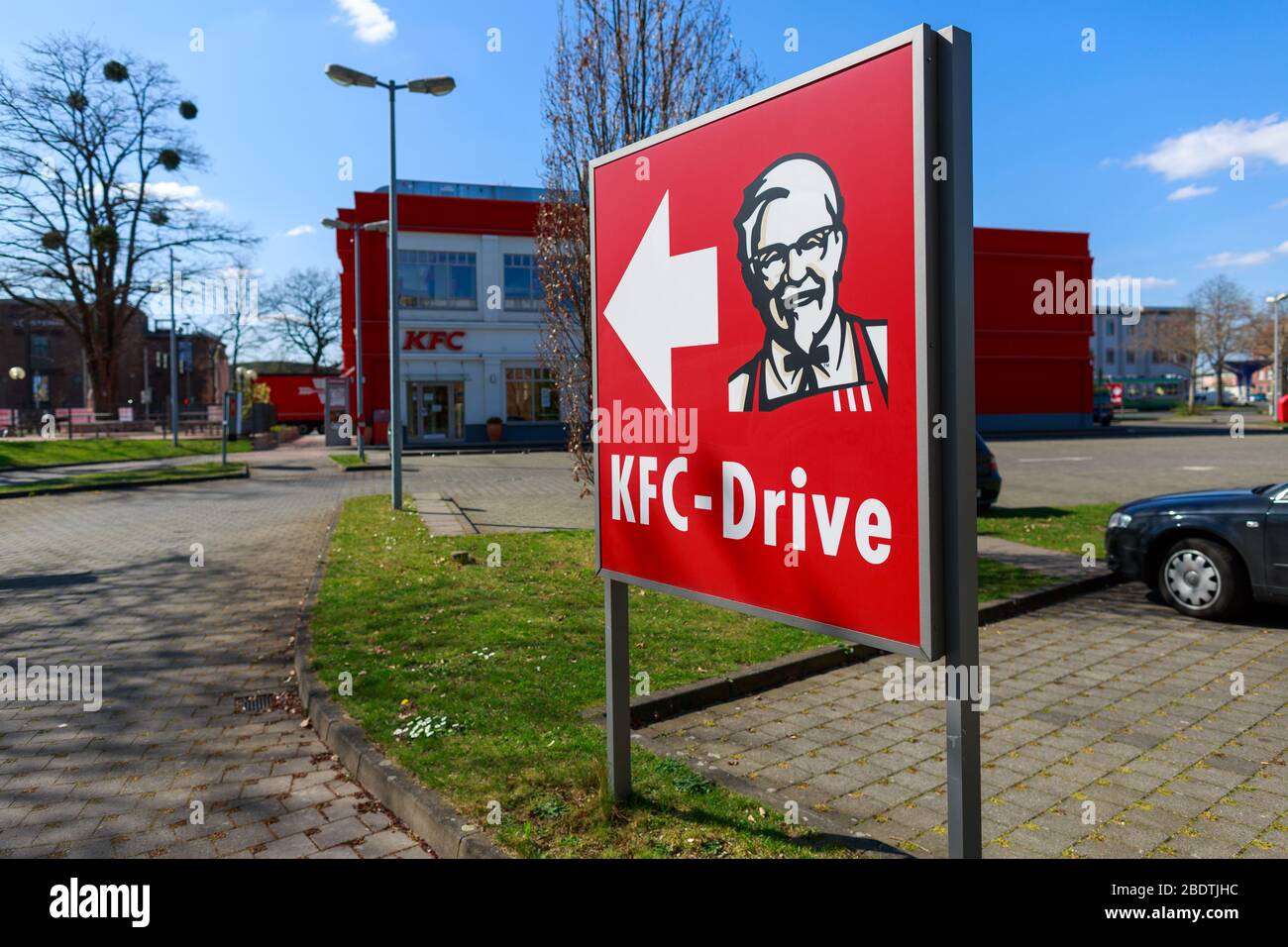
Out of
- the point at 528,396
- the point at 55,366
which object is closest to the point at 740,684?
the point at 528,396

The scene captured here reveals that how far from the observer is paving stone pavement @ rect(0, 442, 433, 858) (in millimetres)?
3846

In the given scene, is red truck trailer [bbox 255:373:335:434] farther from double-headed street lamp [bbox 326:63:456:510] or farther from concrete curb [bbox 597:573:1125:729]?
concrete curb [bbox 597:573:1125:729]

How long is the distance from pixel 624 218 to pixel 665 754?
261 centimetres

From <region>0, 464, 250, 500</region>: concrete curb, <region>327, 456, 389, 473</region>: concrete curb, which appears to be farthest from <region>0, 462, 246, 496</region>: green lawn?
<region>327, 456, 389, 473</region>: concrete curb

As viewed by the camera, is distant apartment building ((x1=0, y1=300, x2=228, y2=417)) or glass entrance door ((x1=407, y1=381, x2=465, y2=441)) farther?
distant apartment building ((x1=0, y1=300, x2=228, y2=417))

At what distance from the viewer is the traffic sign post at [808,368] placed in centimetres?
255

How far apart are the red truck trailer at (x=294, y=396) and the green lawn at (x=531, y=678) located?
167 feet

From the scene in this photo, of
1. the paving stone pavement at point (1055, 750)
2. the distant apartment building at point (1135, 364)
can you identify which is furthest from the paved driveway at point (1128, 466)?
the distant apartment building at point (1135, 364)

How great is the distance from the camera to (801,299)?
303cm

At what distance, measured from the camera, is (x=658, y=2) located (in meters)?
9.83

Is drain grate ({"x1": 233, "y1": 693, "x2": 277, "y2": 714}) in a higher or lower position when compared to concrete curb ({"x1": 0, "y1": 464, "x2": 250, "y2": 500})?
lower

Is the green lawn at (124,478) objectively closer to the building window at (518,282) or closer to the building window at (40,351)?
the building window at (518,282)

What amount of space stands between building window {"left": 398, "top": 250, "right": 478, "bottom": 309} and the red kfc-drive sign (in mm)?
36291
